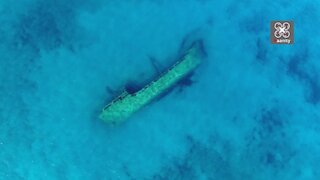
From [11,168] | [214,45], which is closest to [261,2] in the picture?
[214,45]

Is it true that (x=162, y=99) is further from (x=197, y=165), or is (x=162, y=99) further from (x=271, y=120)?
(x=271, y=120)

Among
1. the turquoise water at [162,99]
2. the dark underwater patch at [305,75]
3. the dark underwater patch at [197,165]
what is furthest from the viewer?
the dark underwater patch at [305,75]

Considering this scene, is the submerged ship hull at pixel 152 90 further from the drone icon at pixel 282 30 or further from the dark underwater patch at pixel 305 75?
the dark underwater patch at pixel 305 75

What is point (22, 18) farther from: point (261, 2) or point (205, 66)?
point (261, 2)

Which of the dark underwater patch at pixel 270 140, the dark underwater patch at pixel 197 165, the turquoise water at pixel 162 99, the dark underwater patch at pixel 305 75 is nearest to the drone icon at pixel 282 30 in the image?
the turquoise water at pixel 162 99

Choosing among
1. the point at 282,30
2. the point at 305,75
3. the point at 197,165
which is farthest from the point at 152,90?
the point at 305,75

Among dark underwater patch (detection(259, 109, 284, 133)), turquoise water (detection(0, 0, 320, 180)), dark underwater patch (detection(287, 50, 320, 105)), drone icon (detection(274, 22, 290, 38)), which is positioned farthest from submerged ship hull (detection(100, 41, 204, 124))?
dark underwater patch (detection(287, 50, 320, 105))
